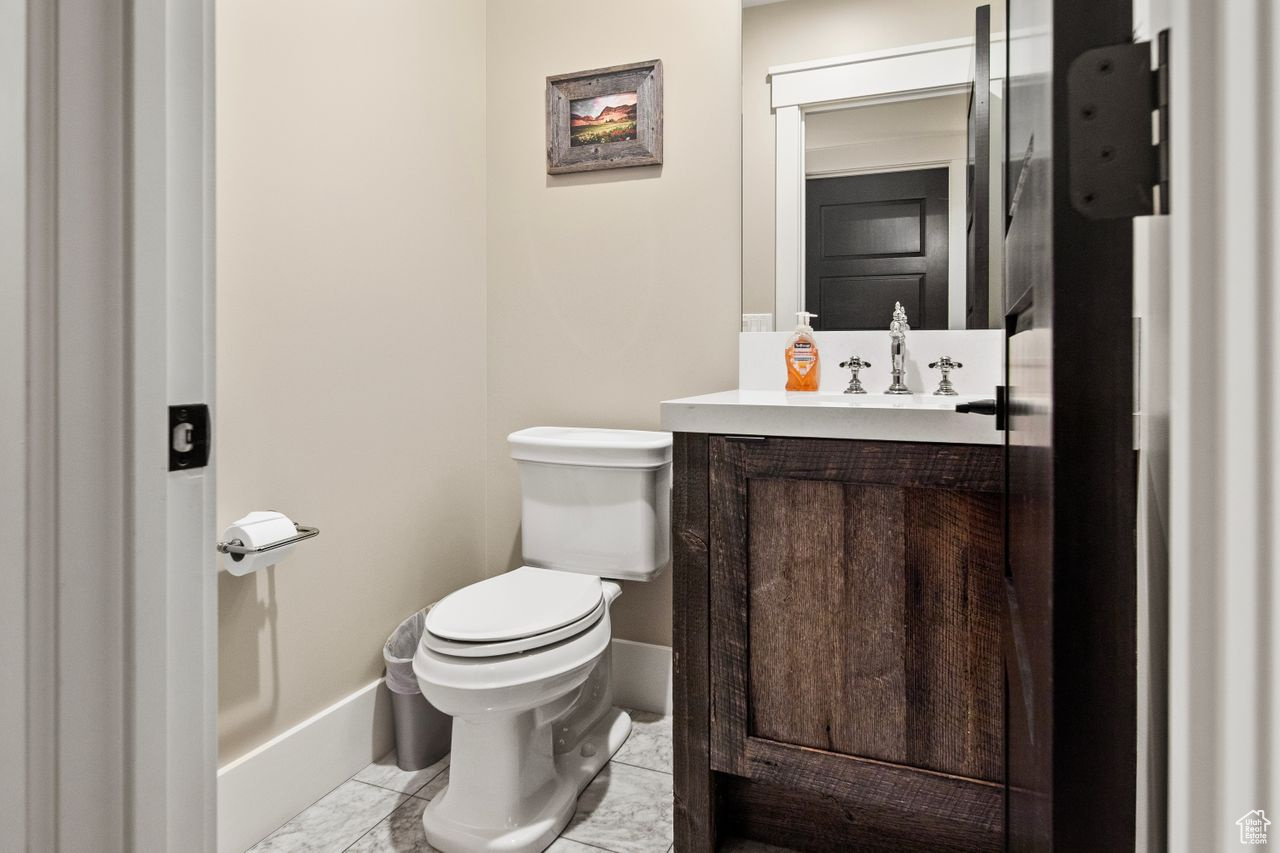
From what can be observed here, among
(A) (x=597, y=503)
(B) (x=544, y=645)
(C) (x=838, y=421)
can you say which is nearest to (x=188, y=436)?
(B) (x=544, y=645)

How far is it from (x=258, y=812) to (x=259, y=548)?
1.83 feet

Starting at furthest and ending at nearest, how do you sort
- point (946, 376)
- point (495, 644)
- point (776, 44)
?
1. point (776, 44)
2. point (946, 376)
3. point (495, 644)

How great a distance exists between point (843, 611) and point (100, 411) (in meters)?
1.10

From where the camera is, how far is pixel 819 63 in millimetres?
1849

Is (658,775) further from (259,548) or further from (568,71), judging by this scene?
(568,71)

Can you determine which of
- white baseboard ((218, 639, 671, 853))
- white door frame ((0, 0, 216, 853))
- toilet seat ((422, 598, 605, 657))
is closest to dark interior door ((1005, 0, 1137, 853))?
white door frame ((0, 0, 216, 853))

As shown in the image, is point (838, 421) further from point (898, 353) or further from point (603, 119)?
point (603, 119)

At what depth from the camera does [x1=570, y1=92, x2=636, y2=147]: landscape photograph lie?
2031 millimetres

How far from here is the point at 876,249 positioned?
179cm

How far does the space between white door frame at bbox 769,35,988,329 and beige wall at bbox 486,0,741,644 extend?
0.12m

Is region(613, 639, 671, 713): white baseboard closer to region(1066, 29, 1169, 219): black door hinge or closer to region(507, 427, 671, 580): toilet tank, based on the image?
region(507, 427, 671, 580): toilet tank

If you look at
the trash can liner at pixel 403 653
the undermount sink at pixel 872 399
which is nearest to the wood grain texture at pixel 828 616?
the undermount sink at pixel 872 399
